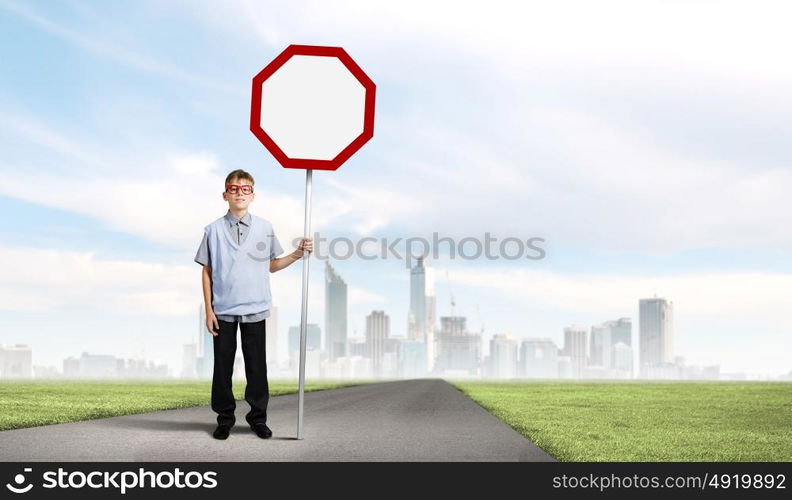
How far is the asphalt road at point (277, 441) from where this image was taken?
21.7 feet

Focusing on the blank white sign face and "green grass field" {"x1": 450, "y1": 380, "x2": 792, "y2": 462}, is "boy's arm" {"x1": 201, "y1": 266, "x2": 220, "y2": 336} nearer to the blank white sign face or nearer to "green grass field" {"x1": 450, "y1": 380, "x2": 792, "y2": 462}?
the blank white sign face

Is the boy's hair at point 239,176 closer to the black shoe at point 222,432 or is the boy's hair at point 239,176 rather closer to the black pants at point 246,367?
the black pants at point 246,367

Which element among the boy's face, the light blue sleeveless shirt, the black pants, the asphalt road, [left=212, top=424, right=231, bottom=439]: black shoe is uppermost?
the boy's face

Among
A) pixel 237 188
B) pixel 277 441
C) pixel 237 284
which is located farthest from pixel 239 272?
pixel 277 441

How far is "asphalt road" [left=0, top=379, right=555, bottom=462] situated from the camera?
21.7 feet

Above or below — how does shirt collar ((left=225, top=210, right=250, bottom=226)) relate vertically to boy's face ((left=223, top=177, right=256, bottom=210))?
below

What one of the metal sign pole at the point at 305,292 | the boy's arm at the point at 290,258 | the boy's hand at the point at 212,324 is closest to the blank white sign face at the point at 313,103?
the metal sign pole at the point at 305,292

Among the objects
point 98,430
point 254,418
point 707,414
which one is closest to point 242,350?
point 254,418

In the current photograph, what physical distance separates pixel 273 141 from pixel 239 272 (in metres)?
1.39

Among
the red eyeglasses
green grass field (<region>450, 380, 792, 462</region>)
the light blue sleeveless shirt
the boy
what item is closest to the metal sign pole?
the boy
